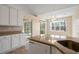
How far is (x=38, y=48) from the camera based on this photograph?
2.01 m

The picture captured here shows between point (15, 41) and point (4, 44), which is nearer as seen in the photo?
point (4, 44)

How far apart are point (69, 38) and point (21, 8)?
39.0 inches

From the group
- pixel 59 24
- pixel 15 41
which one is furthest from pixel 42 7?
pixel 15 41

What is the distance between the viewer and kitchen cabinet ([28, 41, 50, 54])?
6.39 ft

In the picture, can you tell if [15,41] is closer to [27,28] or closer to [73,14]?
[27,28]

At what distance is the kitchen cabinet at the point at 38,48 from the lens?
195cm

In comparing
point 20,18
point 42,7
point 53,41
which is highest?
point 42,7

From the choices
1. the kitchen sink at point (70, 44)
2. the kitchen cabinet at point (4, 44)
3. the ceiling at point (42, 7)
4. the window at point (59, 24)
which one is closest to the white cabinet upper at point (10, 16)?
the ceiling at point (42, 7)

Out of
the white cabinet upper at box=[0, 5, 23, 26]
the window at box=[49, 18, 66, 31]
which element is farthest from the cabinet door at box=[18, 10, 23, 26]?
the window at box=[49, 18, 66, 31]

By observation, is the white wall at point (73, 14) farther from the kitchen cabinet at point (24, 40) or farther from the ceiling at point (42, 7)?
the kitchen cabinet at point (24, 40)

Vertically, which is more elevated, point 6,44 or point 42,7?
point 42,7

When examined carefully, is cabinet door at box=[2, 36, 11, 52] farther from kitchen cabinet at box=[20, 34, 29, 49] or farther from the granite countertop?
the granite countertop

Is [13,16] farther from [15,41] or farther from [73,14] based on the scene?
[73,14]
